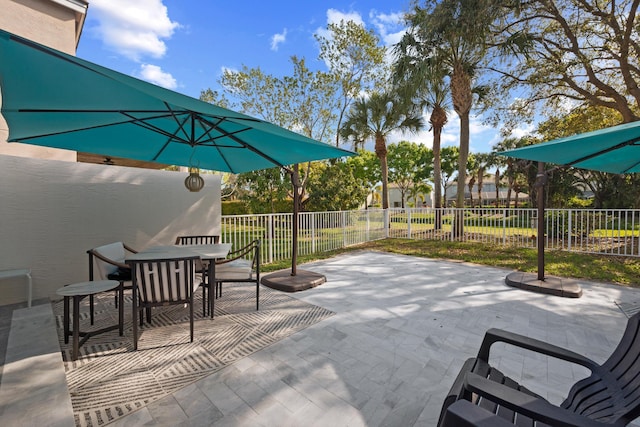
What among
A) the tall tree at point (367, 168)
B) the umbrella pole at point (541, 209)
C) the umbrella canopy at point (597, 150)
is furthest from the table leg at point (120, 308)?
the tall tree at point (367, 168)

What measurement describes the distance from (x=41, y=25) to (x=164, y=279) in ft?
24.0

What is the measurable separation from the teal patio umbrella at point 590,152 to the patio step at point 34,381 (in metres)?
4.93

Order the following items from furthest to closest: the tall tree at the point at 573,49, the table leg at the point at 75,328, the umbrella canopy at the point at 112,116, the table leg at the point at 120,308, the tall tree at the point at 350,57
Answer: the tall tree at the point at 350,57 < the tall tree at the point at 573,49 < the table leg at the point at 120,308 < the table leg at the point at 75,328 < the umbrella canopy at the point at 112,116

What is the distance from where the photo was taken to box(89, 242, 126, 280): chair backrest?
3.25 m

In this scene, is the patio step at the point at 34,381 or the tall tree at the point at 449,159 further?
the tall tree at the point at 449,159

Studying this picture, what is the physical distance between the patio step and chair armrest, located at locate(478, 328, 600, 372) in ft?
8.07

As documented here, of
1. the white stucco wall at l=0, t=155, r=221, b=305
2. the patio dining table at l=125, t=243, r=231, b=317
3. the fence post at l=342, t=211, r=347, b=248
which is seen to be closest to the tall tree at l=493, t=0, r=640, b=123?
the fence post at l=342, t=211, r=347, b=248

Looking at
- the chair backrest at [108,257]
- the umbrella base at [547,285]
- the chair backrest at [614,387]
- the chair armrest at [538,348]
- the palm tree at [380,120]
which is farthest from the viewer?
the palm tree at [380,120]

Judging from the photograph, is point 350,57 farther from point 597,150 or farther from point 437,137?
point 597,150

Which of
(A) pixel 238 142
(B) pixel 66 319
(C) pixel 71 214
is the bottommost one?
(B) pixel 66 319

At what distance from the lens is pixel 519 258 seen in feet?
23.3

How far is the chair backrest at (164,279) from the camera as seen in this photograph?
8.94 ft

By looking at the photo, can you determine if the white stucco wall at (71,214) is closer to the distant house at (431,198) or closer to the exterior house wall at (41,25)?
the exterior house wall at (41,25)

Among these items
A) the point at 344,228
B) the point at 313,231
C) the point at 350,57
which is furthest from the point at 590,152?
the point at 350,57
